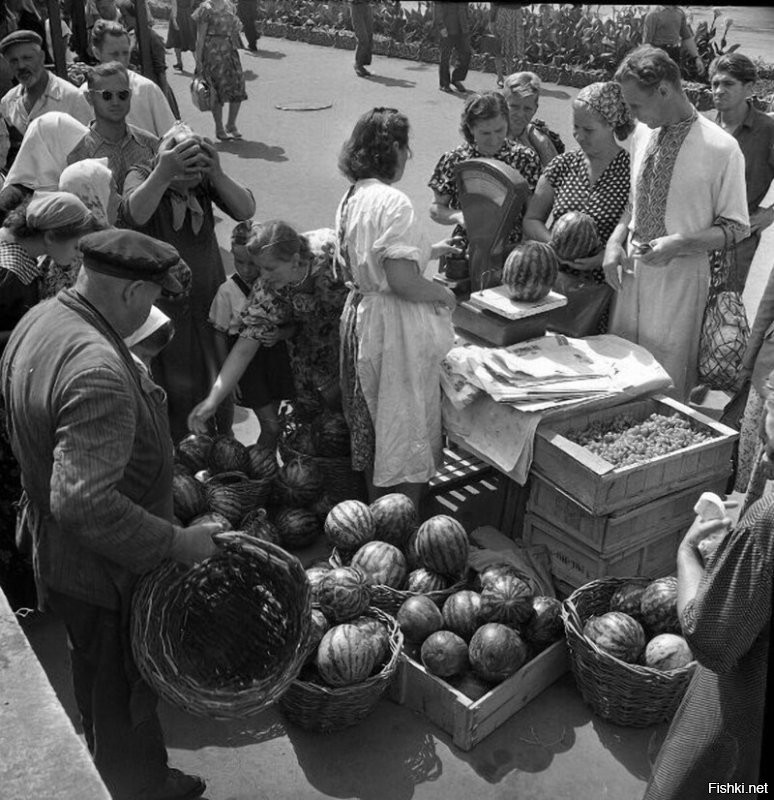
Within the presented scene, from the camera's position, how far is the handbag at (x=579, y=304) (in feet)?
16.6

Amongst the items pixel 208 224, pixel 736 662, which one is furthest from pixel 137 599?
pixel 208 224

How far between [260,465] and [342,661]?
1.42 meters

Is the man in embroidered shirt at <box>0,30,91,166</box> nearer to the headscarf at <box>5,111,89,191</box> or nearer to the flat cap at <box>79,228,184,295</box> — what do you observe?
the headscarf at <box>5,111,89,191</box>

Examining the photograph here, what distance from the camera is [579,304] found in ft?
16.7

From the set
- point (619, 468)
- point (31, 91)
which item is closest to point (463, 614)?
point (619, 468)

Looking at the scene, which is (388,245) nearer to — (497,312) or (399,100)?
(497,312)

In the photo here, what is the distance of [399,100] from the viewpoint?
14406mm

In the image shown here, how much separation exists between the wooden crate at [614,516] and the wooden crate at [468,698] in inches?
20.8

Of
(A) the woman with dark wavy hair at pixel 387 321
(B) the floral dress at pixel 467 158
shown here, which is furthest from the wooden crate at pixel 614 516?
(B) the floral dress at pixel 467 158

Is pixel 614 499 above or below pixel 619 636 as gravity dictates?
above

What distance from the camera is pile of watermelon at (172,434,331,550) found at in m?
4.48

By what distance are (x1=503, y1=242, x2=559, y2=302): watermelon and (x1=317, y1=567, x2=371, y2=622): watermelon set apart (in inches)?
67.0

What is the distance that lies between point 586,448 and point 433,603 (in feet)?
3.15

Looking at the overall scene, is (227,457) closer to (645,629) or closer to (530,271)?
(530,271)
